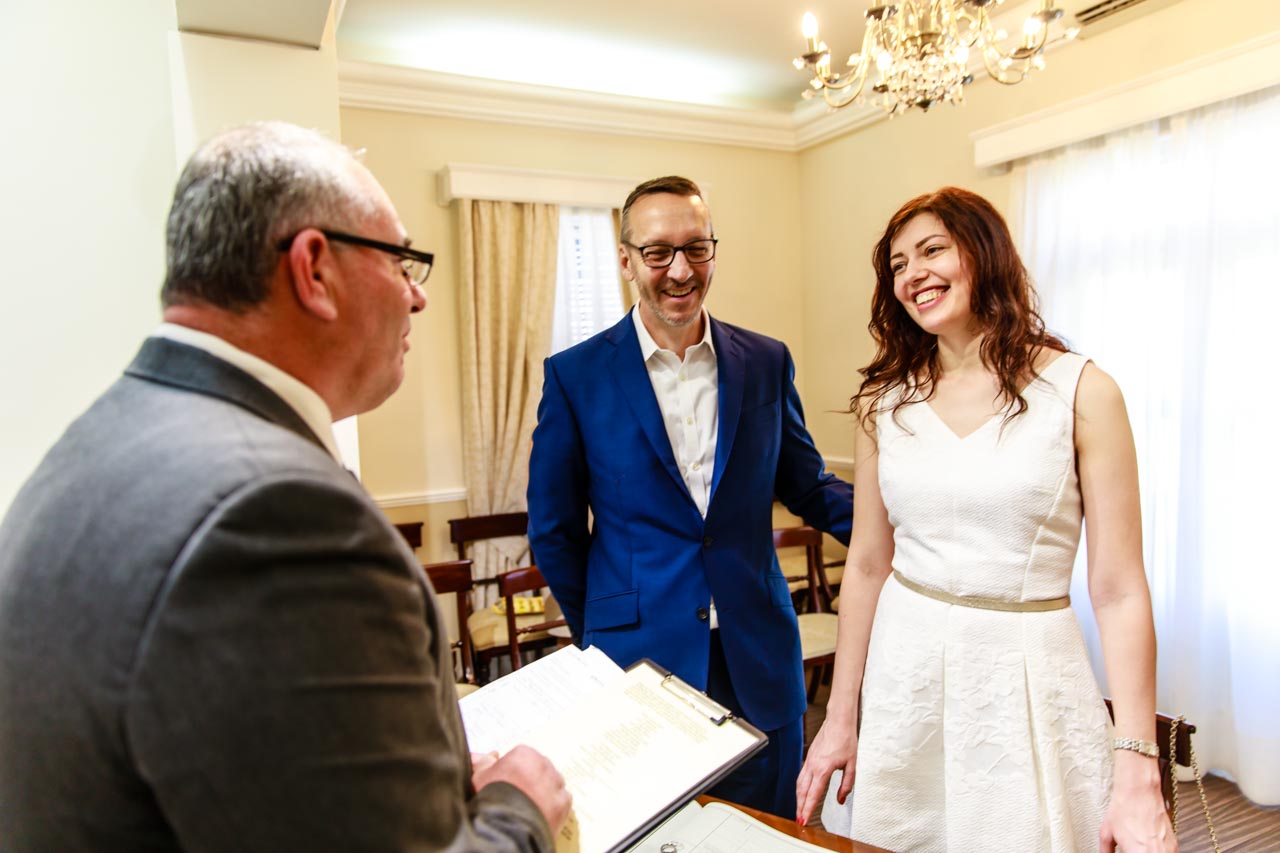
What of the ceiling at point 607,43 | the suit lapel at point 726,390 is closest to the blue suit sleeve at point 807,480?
the suit lapel at point 726,390

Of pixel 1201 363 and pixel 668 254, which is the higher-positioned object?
pixel 668 254

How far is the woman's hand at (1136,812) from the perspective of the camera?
111 centimetres

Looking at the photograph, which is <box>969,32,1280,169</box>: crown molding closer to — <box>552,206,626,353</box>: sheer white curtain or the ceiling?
the ceiling

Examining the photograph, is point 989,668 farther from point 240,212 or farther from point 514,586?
point 514,586

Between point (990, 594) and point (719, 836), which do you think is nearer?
point (719, 836)

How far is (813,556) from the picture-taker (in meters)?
3.73

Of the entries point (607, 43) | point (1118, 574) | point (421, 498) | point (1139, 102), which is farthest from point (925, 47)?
point (421, 498)

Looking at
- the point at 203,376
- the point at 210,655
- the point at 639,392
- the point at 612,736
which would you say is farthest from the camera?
the point at 639,392

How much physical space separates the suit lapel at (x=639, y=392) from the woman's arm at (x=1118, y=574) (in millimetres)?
714

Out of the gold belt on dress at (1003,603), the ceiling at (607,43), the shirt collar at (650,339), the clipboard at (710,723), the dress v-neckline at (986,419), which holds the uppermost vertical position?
the ceiling at (607,43)

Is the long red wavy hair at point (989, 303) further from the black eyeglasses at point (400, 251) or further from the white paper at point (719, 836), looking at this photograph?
the black eyeglasses at point (400, 251)

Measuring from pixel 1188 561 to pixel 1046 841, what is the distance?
245cm

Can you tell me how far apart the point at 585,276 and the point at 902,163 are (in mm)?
1867

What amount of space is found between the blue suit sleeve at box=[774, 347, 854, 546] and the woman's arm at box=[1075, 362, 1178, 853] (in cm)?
58
